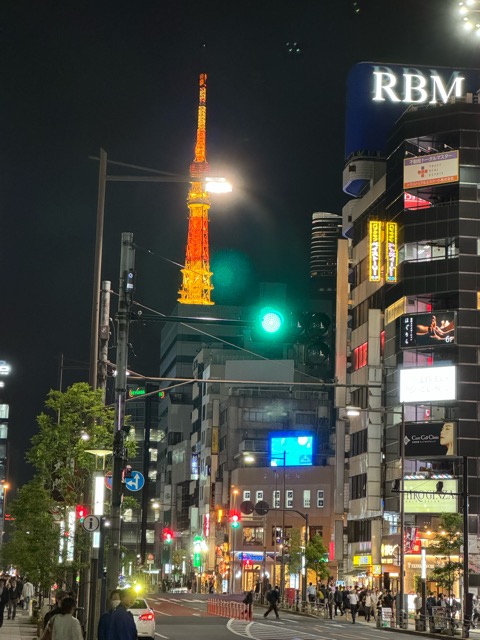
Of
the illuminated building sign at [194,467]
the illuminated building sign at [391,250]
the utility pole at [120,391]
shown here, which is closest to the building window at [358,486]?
the illuminated building sign at [391,250]

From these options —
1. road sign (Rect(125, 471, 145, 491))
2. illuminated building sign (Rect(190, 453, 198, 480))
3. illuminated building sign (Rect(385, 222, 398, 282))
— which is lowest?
road sign (Rect(125, 471, 145, 491))

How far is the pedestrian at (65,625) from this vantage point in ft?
52.0

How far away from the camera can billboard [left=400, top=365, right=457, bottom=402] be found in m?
75.7

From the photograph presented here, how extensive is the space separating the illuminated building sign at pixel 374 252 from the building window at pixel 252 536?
43021 millimetres

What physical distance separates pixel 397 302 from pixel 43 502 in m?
45.5

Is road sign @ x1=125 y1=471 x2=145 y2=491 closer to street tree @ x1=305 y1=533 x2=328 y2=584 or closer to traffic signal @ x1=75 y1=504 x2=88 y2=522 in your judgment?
traffic signal @ x1=75 y1=504 x2=88 y2=522

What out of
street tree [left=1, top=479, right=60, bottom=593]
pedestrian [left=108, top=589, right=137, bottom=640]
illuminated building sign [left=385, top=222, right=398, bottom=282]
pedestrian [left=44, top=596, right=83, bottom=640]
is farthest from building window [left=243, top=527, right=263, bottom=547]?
pedestrian [left=44, top=596, right=83, bottom=640]

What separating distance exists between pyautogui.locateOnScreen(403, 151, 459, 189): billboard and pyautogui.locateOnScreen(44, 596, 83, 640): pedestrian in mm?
65483

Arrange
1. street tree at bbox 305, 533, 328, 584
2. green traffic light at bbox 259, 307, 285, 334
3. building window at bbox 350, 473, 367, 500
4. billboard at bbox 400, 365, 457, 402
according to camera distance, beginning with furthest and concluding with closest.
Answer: building window at bbox 350, 473, 367, 500 → street tree at bbox 305, 533, 328, 584 → billboard at bbox 400, 365, 457, 402 → green traffic light at bbox 259, 307, 285, 334

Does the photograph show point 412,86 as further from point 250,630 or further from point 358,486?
point 250,630

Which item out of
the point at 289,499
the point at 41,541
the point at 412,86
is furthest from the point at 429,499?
the point at 289,499

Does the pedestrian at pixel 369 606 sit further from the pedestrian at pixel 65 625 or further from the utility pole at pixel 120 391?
the pedestrian at pixel 65 625

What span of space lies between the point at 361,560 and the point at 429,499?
1257cm

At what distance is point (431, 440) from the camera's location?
249 feet
